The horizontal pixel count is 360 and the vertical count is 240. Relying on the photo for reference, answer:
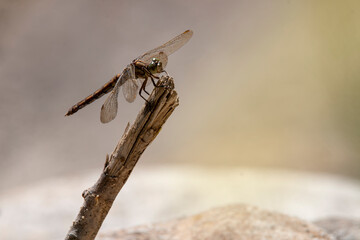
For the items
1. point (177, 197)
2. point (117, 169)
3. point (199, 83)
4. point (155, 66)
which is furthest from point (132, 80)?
point (177, 197)

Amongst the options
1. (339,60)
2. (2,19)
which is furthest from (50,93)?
(339,60)

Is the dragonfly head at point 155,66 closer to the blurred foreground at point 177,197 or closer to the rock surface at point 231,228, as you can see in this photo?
the rock surface at point 231,228

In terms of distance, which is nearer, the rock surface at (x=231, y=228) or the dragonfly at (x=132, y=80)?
the dragonfly at (x=132, y=80)

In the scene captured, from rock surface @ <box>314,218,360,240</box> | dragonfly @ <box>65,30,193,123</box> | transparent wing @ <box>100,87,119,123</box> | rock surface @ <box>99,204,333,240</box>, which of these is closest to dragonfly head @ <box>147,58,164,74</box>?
dragonfly @ <box>65,30,193,123</box>

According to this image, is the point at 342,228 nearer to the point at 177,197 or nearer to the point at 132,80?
the point at 132,80

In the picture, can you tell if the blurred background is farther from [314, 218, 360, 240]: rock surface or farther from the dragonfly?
[314, 218, 360, 240]: rock surface

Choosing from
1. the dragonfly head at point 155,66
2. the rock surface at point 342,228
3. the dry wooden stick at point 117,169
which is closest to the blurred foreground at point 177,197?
the rock surface at point 342,228
